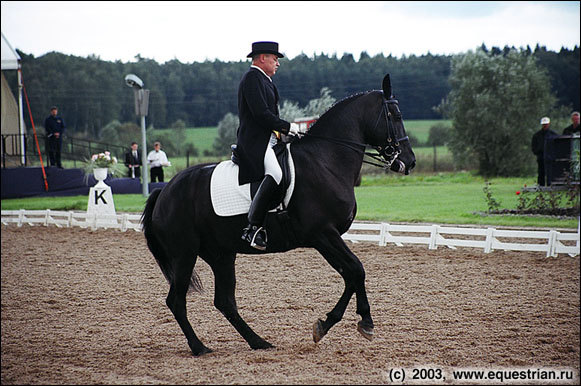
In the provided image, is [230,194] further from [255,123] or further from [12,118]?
[12,118]

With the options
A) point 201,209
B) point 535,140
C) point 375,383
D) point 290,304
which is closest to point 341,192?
point 201,209

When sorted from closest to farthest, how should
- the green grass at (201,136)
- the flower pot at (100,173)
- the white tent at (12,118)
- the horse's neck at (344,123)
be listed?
1. the horse's neck at (344,123)
2. the flower pot at (100,173)
3. the white tent at (12,118)
4. the green grass at (201,136)

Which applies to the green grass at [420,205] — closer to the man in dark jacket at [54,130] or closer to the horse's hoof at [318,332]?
the man in dark jacket at [54,130]

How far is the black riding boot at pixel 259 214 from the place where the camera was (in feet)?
17.0

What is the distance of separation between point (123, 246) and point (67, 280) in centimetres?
338

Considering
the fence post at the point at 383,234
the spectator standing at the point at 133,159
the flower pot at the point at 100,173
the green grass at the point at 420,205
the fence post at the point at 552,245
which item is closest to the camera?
the fence post at the point at 552,245

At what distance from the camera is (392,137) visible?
550 cm

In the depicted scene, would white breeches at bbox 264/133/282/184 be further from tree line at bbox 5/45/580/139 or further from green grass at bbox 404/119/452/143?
green grass at bbox 404/119/452/143

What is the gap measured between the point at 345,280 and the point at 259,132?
1.51 metres

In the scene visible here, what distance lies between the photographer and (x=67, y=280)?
895cm

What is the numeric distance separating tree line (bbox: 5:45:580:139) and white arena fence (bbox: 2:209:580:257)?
38321 mm

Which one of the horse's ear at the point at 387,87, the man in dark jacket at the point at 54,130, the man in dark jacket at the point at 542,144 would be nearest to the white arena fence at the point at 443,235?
the horse's ear at the point at 387,87

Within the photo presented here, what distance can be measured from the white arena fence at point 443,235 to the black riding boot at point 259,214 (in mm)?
6253

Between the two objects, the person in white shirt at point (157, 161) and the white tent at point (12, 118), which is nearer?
the person in white shirt at point (157, 161)
